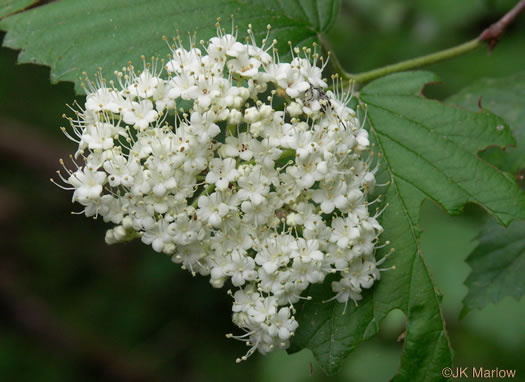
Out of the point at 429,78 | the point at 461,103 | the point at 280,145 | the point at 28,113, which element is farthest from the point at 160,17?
the point at 28,113

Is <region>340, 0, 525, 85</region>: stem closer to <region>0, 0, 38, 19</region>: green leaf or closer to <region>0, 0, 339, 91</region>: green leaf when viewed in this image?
<region>0, 0, 339, 91</region>: green leaf

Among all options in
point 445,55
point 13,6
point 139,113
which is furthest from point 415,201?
point 13,6

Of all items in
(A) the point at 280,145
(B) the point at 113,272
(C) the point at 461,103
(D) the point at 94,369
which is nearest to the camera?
(A) the point at 280,145

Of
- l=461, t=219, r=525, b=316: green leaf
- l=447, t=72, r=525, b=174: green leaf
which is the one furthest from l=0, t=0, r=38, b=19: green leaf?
l=461, t=219, r=525, b=316: green leaf

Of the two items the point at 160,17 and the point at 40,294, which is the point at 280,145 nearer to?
the point at 160,17

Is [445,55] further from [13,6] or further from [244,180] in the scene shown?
[13,6]
